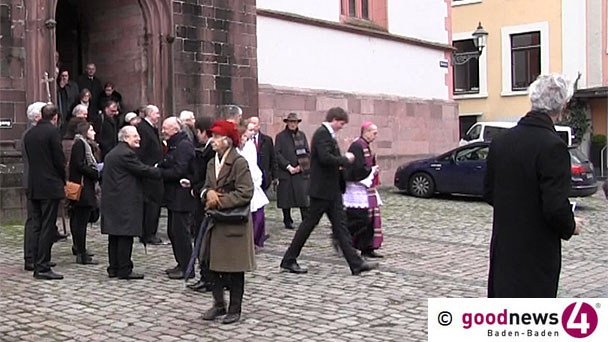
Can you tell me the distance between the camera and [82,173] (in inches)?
363

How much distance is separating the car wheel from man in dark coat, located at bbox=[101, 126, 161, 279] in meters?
11.1

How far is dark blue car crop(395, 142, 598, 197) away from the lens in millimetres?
17031

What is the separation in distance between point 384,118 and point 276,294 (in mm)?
14781

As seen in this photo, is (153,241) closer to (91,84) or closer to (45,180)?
(45,180)

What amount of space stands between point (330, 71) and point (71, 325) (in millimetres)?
14268

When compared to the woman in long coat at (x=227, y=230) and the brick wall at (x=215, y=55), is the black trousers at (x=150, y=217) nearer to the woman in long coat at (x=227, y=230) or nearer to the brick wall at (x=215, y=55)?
the woman in long coat at (x=227, y=230)

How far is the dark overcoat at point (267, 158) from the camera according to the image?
11841 millimetres

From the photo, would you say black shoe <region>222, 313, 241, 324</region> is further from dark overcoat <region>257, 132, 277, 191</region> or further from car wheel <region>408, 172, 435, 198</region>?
car wheel <region>408, 172, 435, 198</region>

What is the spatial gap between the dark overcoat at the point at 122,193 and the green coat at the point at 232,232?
72.7 inches

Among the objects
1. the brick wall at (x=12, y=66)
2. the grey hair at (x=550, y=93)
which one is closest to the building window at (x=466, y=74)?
the brick wall at (x=12, y=66)

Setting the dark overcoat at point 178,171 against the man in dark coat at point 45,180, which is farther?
the man in dark coat at point 45,180

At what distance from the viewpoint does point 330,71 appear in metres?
20.0

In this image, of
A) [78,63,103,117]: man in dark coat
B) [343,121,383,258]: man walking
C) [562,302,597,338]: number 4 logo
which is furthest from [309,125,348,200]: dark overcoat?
[78,63,103,117]: man in dark coat

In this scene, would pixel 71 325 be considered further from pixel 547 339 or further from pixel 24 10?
pixel 24 10
